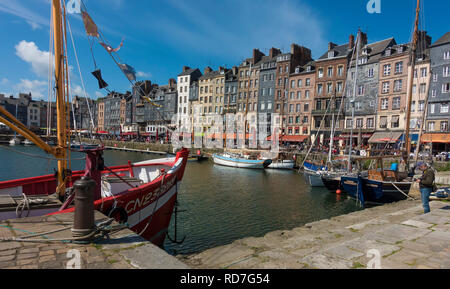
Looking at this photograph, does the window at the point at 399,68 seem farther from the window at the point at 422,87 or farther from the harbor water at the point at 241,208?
the harbor water at the point at 241,208

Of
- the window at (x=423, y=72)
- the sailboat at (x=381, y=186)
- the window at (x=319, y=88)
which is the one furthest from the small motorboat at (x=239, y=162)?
the window at (x=423, y=72)

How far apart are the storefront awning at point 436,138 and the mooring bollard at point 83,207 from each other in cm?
4114

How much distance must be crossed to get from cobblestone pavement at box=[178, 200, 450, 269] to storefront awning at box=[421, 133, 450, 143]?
30491 mm

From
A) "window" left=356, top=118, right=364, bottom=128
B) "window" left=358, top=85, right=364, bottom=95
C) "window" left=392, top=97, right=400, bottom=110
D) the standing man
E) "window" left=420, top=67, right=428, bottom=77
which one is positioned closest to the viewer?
the standing man

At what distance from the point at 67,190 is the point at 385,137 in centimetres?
4410

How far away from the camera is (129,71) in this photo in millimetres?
9523

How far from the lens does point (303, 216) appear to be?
1697 cm

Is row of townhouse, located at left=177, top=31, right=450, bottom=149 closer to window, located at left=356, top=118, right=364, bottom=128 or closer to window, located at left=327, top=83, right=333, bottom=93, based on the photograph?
window, located at left=356, top=118, right=364, bottom=128

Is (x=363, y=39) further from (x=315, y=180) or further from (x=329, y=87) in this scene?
(x=315, y=180)

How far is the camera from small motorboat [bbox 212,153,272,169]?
41406 millimetres

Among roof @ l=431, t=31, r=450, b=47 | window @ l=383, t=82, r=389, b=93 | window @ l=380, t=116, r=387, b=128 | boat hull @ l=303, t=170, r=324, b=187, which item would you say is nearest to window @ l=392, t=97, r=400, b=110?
window @ l=383, t=82, r=389, b=93

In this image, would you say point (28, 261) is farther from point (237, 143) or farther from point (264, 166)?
point (237, 143)

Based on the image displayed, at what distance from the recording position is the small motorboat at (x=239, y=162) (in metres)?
41.4

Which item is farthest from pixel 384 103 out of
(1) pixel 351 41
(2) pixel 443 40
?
(1) pixel 351 41
